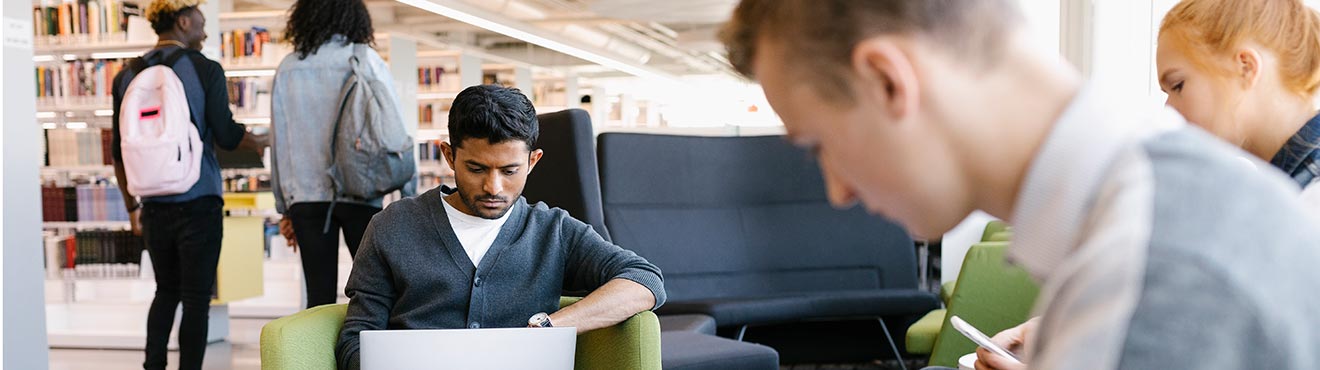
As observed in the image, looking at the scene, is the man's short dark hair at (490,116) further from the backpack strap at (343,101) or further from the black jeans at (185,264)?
the black jeans at (185,264)

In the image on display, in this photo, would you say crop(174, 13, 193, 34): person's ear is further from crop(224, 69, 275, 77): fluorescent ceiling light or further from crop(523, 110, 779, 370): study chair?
crop(224, 69, 275, 77): fluorescent ceiling light

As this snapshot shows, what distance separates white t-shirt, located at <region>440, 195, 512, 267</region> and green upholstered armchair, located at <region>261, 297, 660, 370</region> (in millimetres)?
248

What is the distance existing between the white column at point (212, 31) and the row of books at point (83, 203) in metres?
1.01

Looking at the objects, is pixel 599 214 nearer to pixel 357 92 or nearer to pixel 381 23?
pixel 357 92

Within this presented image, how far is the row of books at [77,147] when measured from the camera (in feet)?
20.8

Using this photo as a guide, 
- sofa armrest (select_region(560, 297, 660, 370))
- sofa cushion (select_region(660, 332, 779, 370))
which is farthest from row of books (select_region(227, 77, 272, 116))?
sofa armrest (select_region(560, 297, 660, 370))

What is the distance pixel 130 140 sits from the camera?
3879mm

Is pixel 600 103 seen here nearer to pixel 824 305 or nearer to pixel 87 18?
pixel 87 18

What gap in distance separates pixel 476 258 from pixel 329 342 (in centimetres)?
28

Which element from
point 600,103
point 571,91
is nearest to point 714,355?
point 571,91

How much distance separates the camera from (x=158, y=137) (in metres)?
3.77

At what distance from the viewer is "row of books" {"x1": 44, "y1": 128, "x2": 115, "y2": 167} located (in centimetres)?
634

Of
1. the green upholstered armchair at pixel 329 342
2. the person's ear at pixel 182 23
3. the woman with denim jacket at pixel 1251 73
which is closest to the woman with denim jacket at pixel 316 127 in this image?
the person's ear at pixel 182 23

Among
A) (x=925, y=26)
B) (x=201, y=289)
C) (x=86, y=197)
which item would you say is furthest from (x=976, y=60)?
(x=86, y=197)
